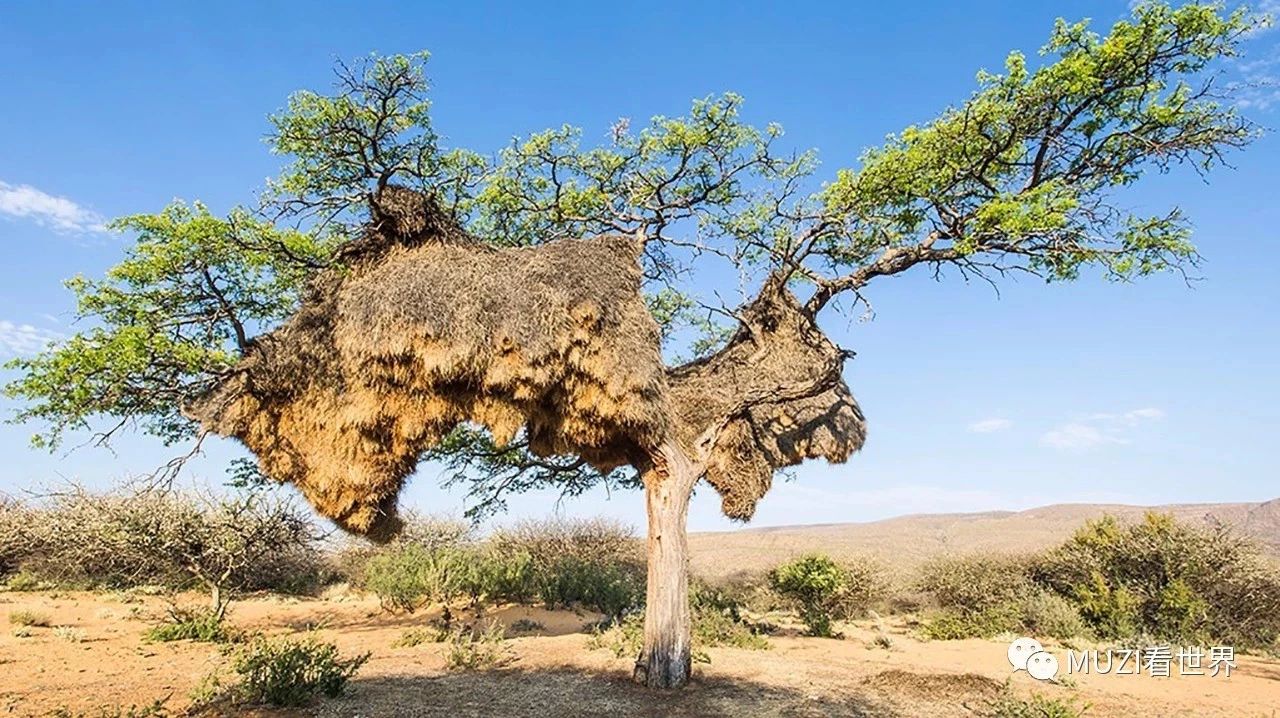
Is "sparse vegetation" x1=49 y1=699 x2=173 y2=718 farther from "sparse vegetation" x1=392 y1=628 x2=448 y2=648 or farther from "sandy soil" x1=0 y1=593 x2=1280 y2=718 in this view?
"sparse vegetation" x1=392 y1=628 x2=448 y2=648

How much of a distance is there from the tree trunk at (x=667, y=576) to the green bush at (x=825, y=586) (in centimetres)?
786

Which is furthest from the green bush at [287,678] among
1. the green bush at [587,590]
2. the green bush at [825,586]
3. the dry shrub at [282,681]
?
the green bush at [825,586]

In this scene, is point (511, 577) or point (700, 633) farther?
point (511, 577)

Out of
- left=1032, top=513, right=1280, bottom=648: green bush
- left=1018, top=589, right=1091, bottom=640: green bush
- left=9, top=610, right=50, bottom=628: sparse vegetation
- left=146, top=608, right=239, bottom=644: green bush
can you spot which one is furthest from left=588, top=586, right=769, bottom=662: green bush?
left=9, top=610, right=50, bottom=628: sparse vegetation

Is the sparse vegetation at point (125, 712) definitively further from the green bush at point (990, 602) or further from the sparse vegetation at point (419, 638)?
the green bush at point (990, 602)

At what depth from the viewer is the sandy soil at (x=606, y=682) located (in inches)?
304

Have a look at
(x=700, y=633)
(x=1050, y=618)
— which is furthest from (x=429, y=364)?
(x=1050, y=618)

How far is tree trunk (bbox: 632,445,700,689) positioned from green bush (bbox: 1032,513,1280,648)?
10.5m

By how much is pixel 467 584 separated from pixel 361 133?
37.5 feet

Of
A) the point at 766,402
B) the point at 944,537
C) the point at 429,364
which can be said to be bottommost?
the point at 944,537

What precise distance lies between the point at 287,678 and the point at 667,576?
174 inches

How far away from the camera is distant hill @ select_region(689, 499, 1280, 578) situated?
32.0 m

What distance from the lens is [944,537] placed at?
51.4 m

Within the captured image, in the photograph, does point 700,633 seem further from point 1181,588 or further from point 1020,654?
point 1181,588
